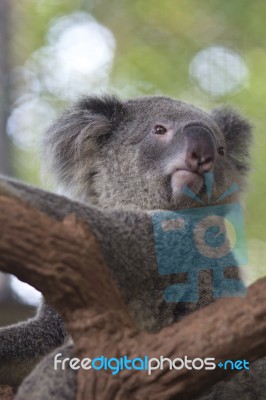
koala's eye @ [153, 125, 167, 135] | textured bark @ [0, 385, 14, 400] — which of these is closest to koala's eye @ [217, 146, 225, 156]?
koala's eye @ [153, 125, 167, 135]

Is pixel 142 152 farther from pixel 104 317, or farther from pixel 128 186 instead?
pixel 104 317

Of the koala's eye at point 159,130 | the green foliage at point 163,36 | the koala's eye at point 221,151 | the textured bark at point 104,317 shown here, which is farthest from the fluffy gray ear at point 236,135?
the green foliage at point 163,36

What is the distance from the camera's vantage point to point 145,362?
1930 mm

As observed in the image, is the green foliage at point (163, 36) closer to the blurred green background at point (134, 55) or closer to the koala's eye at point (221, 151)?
the blurred green background at point (134, 55)

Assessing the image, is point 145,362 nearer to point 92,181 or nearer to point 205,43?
point 92,181

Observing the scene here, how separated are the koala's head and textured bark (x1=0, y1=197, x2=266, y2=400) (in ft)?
3.83

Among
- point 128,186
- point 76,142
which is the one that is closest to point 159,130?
point 128,186

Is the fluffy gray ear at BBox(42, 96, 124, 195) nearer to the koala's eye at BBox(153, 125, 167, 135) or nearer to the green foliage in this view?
the koala's eye at BBox(153, 125, 167, 135)

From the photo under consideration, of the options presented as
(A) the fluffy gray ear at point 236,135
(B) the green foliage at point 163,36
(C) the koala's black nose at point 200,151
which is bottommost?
(B) the green foliage at point 163,36

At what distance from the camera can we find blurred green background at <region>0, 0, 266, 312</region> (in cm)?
710

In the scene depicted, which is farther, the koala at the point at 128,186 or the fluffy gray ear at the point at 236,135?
the fluffy gray ear at the point at 236,135

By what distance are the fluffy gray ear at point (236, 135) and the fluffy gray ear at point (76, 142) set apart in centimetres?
66

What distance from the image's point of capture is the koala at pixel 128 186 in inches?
88.5

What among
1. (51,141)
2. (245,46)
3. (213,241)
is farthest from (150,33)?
(213,241)
